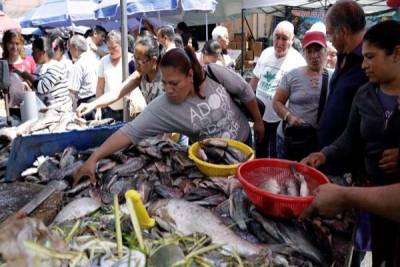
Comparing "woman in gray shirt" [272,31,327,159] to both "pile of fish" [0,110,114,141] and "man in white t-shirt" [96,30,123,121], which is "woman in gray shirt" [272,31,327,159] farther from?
"man in white t-shirt" [96,30,123,121]

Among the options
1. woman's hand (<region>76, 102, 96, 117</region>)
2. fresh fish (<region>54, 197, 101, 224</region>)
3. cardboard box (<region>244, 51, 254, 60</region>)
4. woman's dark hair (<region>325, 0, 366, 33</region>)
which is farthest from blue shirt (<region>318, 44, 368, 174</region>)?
cardboard box (<region>244, 51, 254, 60</region>)

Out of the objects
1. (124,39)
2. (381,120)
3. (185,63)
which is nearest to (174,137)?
(185,63)

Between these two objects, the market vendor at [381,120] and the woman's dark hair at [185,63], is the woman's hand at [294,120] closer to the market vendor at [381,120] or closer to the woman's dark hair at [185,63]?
the market vendor at [381,120]

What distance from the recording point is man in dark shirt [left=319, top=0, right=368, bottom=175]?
3.21m

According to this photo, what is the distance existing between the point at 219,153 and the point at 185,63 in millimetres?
700

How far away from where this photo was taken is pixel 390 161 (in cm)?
256

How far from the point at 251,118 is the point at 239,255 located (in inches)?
78.8

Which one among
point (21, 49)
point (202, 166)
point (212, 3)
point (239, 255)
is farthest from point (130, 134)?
point (212, 3)

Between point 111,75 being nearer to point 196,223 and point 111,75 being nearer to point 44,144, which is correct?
point 44,144

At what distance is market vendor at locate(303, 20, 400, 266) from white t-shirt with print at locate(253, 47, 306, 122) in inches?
76.7

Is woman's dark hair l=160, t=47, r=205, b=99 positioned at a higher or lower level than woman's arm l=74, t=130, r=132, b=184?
higher

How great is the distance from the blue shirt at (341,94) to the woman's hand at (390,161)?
2.41 feet

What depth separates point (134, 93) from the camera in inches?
181

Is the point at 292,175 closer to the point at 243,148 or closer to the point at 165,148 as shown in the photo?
the point at 243,148
